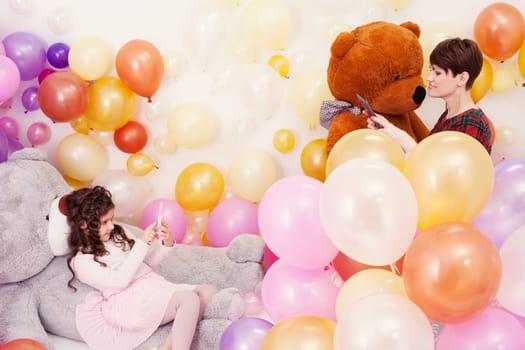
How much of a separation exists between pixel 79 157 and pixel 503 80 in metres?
1.85

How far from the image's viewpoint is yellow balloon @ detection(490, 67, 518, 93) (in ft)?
8.64

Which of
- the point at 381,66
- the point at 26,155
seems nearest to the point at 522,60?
the point at 381,66

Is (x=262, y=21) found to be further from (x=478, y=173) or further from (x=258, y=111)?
(x=478, y=173)

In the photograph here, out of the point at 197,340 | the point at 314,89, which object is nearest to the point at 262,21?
the point at 314,89

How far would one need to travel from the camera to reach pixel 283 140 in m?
2.76

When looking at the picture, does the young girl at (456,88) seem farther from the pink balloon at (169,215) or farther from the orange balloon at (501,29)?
the pink balloon at (169,215)

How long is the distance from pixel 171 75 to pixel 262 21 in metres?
0.47

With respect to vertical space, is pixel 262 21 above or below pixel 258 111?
above

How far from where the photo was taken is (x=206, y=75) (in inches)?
107

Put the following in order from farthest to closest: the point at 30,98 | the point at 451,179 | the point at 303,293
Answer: the point at 30,98
the point at 303,293
the point at 451,179

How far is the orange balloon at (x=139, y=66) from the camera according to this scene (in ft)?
8.01

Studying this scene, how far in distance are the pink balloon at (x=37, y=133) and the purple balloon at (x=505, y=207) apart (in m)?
1.87

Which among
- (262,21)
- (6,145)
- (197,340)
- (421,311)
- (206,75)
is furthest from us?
(206,75)

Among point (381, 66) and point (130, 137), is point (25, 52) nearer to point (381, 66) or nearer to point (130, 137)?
point (130, 137)
